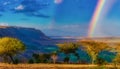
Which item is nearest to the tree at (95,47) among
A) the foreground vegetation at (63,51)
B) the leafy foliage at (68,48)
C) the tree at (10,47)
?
the foreground vegetation at (63,51)

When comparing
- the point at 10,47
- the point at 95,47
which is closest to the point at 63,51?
the point at 95,47

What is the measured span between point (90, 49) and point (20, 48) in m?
20.3

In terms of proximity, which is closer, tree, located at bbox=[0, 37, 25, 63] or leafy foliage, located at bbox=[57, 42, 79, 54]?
tree, located at bbox=[0, 37, 25, 63]

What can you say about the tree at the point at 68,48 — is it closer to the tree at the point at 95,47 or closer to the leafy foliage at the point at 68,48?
the leafy foliage at the point at 68,48

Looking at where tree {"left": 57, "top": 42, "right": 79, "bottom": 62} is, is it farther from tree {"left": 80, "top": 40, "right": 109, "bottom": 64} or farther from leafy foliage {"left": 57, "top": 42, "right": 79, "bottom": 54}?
tree {"left": 80, "top": 40, "right": 109, "bottom": 64}

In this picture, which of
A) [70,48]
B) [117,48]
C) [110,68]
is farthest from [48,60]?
[110,68]

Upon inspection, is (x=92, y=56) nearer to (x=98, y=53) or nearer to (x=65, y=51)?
(x=98, y=53)

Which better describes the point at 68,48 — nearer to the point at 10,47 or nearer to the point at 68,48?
the point at 68,48

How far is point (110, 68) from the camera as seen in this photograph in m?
84.9

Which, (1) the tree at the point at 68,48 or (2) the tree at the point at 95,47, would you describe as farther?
(1) the tree at the point at 68,48

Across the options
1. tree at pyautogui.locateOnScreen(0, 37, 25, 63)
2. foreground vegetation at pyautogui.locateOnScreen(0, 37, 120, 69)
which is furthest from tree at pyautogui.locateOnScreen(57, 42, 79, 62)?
tree at pyautogui.locateOnScreen(0, 37, 25, 63)

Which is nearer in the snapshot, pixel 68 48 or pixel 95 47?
pixel 95 47

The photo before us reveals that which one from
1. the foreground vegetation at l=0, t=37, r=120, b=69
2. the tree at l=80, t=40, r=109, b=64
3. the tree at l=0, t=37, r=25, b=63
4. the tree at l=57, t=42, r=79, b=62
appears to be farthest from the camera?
the tree at l=57, t=42, r=79, b=62

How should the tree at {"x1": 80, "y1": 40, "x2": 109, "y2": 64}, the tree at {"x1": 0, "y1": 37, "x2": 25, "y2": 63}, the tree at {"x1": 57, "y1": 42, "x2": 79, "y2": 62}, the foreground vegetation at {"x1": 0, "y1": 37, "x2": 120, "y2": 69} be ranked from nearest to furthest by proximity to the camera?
1. the foreground vegetation at {"x1": 0, "y1": 37, "x2": 120, "y2": 69}
2. the tree at {"x1": 0, "y1": 37, "x2": 25, "y2": 63}
3. the tree at {"x1": 80, "y1": 40, "x2": 109, "y2": 64}
4. the tree at {"x1": 57, "y1": 42, "x2": 79, "y2": 62}
